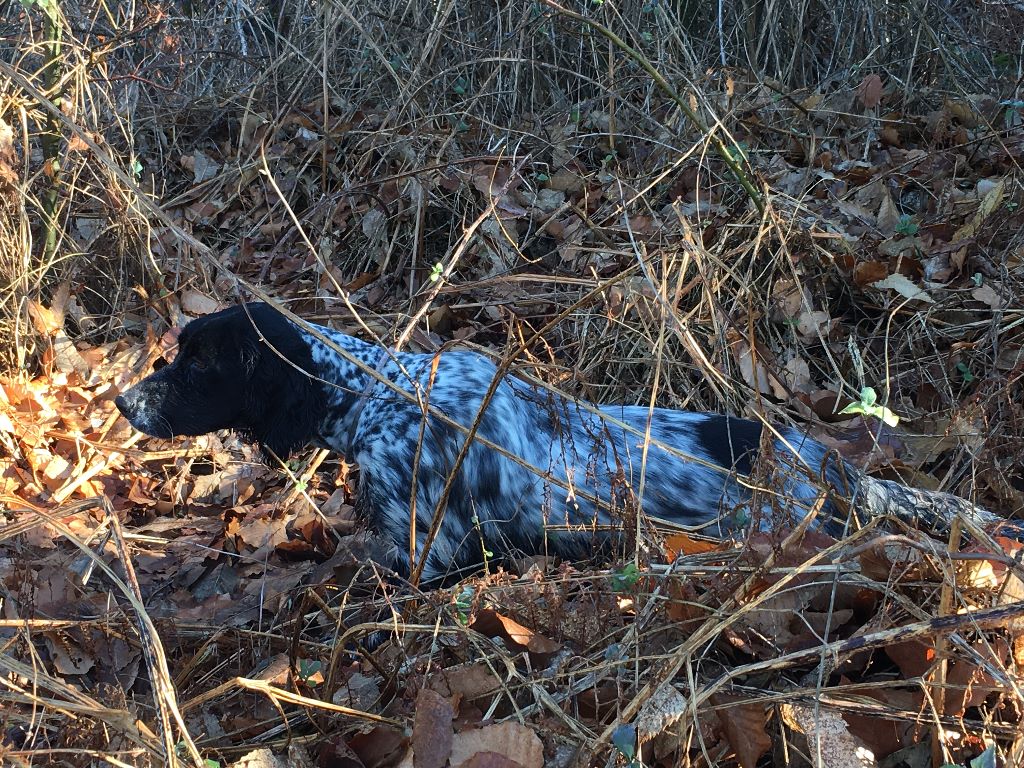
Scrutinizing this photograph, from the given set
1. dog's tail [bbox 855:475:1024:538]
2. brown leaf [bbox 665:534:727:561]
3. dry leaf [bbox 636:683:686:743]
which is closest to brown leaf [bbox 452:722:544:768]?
dry leaf [bbox 636:683:686:743]

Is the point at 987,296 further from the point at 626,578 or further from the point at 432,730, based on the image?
the point at 432,730

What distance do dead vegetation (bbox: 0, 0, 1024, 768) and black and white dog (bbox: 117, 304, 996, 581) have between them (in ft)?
0.87

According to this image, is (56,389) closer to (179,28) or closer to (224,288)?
(224,288)

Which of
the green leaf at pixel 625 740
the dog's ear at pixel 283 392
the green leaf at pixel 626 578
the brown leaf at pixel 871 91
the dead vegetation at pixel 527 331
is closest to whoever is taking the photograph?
the green leaf at pixel 625 740

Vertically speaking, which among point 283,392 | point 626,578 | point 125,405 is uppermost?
point 626,578

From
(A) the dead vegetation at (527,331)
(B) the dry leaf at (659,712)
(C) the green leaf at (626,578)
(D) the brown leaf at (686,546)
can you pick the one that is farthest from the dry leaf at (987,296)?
(B) the dry leaf at (659,712)

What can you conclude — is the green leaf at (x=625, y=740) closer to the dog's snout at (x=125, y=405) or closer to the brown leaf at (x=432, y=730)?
the brown leaf at (x=432, y=730)

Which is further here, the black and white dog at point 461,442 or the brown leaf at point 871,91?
the brown leaf at point 871,91

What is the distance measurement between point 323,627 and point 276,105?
527cm

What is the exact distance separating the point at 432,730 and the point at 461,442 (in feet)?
5.49

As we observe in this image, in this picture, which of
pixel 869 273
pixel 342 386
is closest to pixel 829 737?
pixel 342 386

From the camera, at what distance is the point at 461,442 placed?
157 inches

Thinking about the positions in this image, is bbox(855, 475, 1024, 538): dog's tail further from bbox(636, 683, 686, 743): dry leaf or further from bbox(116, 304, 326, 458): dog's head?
bbox(116, 304, 326, 458): dog's head

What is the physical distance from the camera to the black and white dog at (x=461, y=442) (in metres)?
3.84
